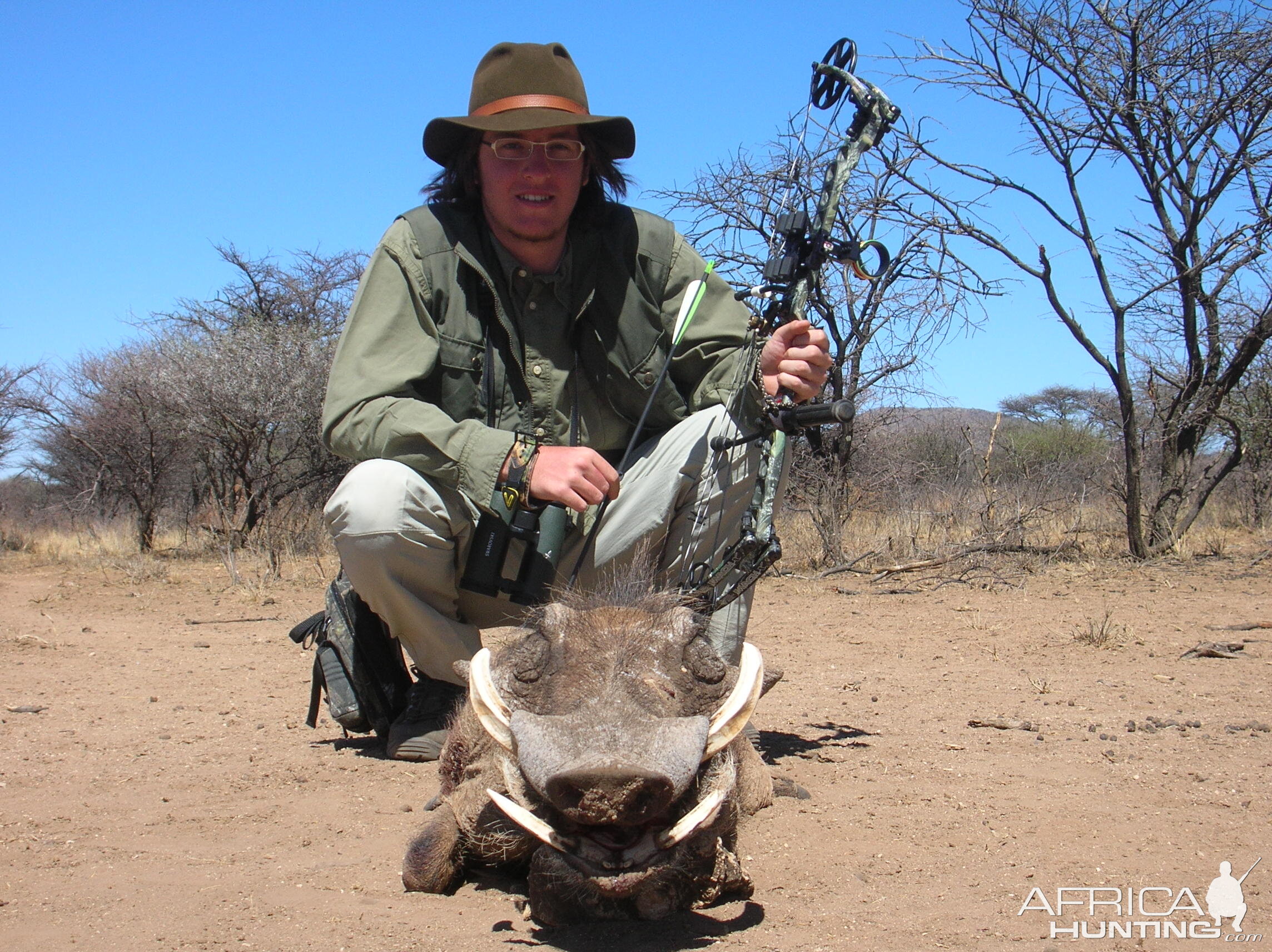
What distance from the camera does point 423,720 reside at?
3414 millimetres

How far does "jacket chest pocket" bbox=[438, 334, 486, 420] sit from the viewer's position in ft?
10.7

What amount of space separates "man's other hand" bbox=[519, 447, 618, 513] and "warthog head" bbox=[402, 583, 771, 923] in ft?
0.89

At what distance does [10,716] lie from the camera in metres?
3.87

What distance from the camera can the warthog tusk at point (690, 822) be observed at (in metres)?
1.77

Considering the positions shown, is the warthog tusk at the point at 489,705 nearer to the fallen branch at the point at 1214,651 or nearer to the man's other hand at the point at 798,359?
the man's other hand at the point at 798,359

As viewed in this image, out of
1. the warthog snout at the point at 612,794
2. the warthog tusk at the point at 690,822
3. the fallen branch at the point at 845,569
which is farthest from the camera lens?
the fallen branch at the point at 845,569

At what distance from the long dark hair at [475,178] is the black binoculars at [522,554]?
1.11 metres

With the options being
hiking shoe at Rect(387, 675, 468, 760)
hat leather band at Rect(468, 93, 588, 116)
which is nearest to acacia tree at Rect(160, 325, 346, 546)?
hiking shoe at Rect(387, 675, 468, 760)

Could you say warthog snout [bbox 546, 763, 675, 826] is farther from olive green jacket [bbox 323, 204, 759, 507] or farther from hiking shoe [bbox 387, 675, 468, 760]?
hiking shoe [bbox 387, 675, 468, 760]

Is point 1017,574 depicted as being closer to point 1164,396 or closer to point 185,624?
point 1164,396

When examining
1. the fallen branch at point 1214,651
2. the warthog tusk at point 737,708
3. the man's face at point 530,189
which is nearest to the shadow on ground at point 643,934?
the warthog tusk at point 737,708

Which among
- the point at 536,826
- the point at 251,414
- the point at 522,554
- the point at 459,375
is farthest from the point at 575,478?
the point at 251,414

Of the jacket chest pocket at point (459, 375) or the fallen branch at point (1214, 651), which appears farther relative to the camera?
the fallen branch at point (1214, 651)

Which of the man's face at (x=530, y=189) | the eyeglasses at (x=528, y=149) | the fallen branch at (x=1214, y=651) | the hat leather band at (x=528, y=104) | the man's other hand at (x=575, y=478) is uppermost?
the hat leather band at (x=528, y=104)
